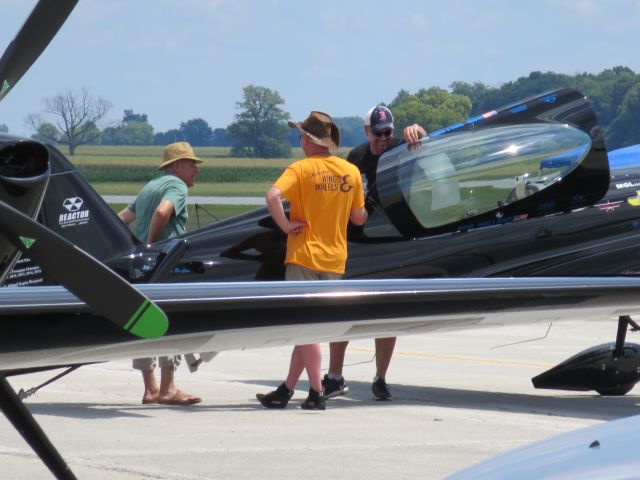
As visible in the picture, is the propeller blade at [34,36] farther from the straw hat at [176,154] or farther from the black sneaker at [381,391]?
the black sneaker at [381,391]

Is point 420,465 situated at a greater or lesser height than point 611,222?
lesser

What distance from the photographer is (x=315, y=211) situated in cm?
840

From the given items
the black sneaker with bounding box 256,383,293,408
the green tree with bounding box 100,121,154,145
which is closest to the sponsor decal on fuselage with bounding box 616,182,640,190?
A: the black sneaker with bounding box 256,383,293,408

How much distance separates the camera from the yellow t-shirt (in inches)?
329

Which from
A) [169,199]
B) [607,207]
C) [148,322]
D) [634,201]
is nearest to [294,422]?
[169,199]

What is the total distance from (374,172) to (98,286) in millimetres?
5082

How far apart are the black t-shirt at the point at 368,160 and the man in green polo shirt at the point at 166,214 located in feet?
3.88

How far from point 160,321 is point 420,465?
288 centimetres

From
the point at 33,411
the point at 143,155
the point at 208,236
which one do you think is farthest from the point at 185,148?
the point at 143,155

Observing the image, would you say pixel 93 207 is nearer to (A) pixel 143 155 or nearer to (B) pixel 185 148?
(B) pixel 185 148

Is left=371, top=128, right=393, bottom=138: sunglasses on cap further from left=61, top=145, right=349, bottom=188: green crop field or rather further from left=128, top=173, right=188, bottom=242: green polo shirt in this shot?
left=61, top=145, right=349, bottom=188: green crop field

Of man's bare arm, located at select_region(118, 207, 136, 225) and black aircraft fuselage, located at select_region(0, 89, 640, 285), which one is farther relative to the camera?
man's bare arm, located at select_region(118, 207, 136, 225)

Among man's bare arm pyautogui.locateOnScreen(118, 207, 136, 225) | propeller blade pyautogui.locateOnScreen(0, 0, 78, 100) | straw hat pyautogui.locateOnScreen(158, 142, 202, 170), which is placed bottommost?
man's bare arm pyautogui.locateOnScreen(118, 207, 136, 225)

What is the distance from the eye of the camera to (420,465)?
22.0 ft
